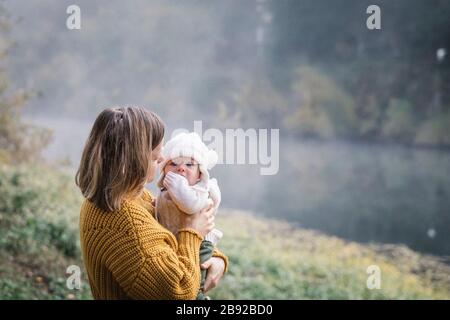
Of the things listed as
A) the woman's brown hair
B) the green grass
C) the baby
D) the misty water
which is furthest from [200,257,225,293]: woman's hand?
the misty water

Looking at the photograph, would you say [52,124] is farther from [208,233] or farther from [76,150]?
[208,233]

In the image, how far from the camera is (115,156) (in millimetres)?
1506

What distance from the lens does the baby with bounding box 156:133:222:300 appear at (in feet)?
5.37

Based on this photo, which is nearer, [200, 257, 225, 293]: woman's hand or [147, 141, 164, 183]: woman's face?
[147, 141, 164, 183]: woman's face

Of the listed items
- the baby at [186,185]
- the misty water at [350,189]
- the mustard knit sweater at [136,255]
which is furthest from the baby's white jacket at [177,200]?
the misty water at [350,189]

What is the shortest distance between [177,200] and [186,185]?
58 mm

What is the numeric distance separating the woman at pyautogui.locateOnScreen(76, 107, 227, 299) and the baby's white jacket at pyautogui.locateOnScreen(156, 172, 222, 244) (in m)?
0.11

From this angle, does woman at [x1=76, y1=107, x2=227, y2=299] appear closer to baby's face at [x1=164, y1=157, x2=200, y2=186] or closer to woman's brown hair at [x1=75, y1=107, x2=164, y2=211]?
woman's brown hair at [x1=75, y1=107, x2=164, y2=211]

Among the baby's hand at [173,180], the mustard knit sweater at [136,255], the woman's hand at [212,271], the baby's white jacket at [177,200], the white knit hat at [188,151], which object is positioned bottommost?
the woman's hand at [212,271]

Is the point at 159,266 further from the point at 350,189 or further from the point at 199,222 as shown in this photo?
the point at 350,189

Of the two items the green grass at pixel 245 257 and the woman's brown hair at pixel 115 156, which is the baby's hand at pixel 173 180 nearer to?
the woman's brown hair at pixel 115 156

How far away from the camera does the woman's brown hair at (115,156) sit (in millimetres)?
1497

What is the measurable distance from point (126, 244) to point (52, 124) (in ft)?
14.9

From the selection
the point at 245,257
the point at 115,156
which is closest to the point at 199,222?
the point at 115,156
